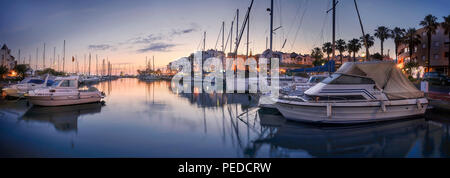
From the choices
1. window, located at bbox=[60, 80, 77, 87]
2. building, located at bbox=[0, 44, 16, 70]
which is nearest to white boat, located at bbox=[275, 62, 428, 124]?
window, located at bbox=[60, 80, 77, 87]

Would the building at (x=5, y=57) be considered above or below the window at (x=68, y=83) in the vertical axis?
above

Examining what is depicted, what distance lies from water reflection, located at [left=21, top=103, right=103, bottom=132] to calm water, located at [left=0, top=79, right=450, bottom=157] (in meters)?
0.05

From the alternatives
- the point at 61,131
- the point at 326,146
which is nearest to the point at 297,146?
the point at 326,146

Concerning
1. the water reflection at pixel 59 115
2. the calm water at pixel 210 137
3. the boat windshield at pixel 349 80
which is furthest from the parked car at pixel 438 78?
the water reflection at pixel 59 115

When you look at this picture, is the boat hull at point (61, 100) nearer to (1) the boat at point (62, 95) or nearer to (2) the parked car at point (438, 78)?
(1) the boat at point (62, 95)

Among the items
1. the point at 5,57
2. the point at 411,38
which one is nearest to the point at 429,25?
the point at 411,38

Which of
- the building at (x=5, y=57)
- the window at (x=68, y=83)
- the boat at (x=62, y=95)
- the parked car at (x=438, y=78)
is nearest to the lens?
the boat at (x=62, y=95)

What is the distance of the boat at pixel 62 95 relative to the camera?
15.7 meters

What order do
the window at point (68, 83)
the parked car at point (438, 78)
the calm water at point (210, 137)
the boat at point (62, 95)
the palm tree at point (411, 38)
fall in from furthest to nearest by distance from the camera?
the palm tree at point (411, 38), the parked car at point (438, 78), the window at point (68, 83), the boat at point (62, 95), the calm water at point (210, 137)

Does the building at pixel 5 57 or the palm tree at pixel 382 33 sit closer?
the palm tree at pixel 382 33

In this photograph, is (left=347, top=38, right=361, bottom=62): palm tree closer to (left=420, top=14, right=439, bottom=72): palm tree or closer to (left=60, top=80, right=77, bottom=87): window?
(left=420, top=14, right=439, bottom=72): palm tree

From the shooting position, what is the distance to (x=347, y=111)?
1054cm

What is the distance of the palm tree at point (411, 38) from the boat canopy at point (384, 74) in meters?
45.4

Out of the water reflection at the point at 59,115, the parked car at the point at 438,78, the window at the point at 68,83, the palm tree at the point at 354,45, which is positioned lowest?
the water reflection at the point at 59,115
